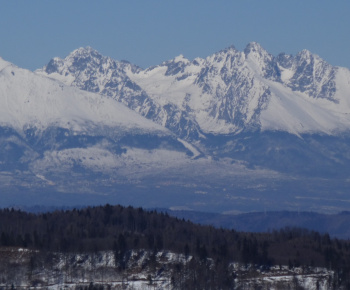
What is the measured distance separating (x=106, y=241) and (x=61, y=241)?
6.99 metres

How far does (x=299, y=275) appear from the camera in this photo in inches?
7219

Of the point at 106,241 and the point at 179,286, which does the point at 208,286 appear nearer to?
the point at 179,286

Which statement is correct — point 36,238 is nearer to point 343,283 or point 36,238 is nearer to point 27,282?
point 27,282

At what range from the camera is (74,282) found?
176 metres

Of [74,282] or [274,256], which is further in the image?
[274,256]

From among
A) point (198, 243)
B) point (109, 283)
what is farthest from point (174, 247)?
point (109, 283)

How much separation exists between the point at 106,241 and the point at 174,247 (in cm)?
1007

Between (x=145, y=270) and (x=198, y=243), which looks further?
(x=198, y=243)

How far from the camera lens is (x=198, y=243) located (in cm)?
19750

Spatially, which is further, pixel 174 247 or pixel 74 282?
pixel 174 247

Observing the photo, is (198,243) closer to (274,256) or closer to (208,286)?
(274,256)

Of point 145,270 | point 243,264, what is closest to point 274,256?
point 243,264

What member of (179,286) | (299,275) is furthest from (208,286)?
(299,275)

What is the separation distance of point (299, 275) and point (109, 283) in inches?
1053
